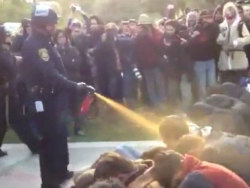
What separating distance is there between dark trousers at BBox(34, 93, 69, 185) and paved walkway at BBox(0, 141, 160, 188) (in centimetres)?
60

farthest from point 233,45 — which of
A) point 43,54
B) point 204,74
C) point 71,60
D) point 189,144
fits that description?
point 189,144

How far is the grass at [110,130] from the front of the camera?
30.8 ft

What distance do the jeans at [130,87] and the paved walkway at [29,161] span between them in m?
2.20

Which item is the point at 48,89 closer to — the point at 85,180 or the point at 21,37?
the point at 85,180

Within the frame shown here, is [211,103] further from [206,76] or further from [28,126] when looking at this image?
[206,76]

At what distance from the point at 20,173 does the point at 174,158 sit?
4289mm

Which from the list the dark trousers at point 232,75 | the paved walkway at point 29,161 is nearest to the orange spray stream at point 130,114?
the dark trousers at point 232,75

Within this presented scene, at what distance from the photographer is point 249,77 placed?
1009 centimetres

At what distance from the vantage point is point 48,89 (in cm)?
634

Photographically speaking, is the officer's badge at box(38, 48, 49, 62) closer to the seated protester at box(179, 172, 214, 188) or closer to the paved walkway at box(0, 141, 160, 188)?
the paved walkway at box(0, 141, 160, 188)

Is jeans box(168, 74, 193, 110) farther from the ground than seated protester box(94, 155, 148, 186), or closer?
closer

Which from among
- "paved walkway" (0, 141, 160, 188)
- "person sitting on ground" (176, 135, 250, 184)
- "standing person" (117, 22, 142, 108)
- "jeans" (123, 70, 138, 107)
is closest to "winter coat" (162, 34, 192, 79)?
"standing person" (117, 22, 142, 108)

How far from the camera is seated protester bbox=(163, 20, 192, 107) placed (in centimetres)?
1054

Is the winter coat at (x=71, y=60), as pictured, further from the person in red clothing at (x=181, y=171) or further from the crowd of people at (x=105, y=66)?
the person in red clothing at (x=181, y=171)
